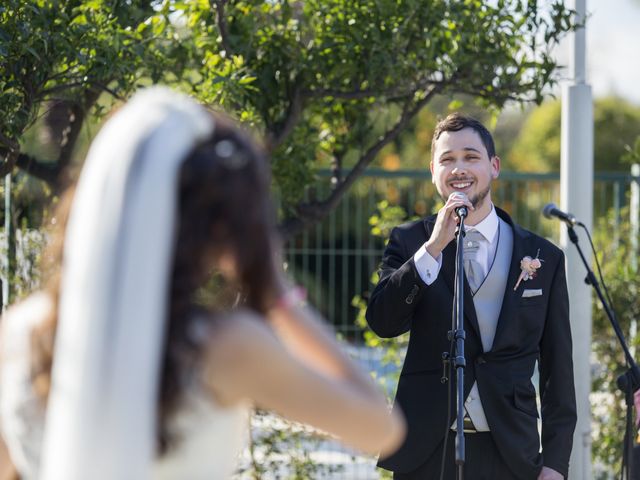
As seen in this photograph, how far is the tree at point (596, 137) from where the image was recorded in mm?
20344

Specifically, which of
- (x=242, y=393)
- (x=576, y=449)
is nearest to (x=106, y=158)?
(x=242, y=393)

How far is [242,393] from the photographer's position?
6.12ft

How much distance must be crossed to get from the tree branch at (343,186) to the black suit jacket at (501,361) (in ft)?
5.64

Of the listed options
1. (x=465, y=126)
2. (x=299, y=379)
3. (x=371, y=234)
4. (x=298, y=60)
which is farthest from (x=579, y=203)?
(x=299, y=379)

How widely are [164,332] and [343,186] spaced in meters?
4.14

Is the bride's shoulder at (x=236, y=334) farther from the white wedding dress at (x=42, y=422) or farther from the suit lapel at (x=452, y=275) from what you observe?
the suit lapel at (x=452, y=275)

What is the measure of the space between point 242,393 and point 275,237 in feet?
0.97

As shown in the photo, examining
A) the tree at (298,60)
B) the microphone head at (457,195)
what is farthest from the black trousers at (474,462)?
the tree at (298,60)

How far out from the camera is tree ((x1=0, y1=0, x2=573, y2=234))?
4844 mm

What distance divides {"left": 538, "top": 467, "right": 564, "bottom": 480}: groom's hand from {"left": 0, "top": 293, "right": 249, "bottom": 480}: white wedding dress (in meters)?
2.30

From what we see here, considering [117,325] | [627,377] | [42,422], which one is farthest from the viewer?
[627,377]

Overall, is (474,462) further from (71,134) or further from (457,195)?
(71,134)

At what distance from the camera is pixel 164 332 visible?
184 cm

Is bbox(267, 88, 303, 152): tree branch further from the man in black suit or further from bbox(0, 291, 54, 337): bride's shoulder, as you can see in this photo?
bbox(0, 291, 54, 337): bride's shoulder
